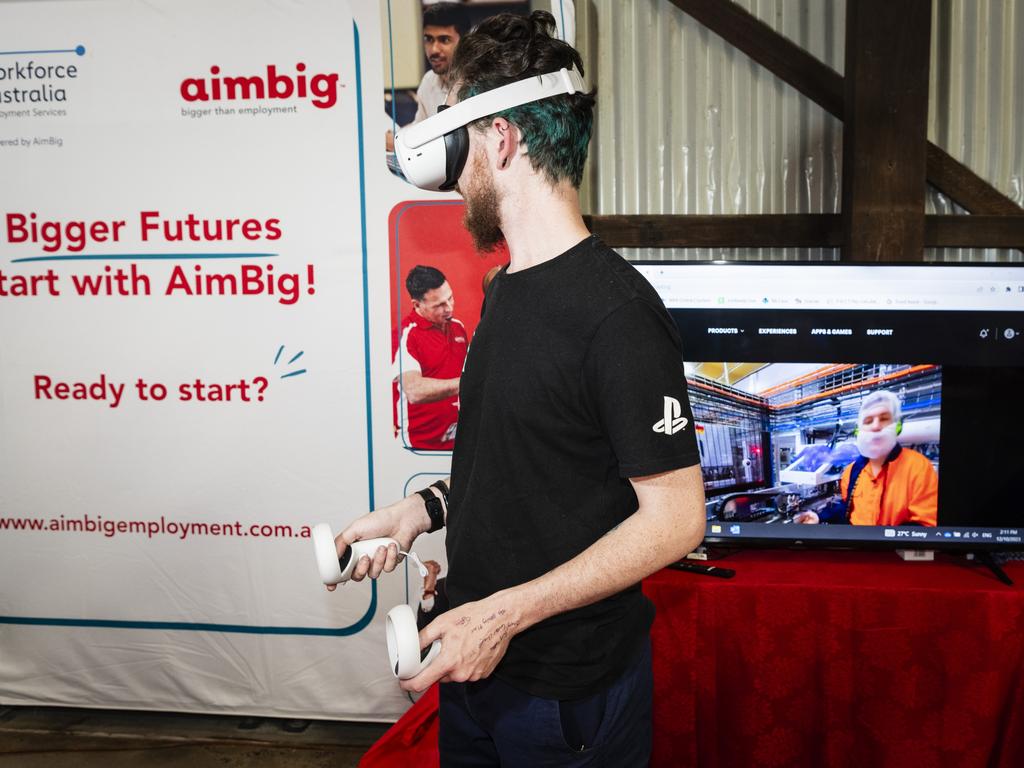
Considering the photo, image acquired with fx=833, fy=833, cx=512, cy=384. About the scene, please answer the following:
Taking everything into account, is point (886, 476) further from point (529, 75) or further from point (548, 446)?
point (529, 75)

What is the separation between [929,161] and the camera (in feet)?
8.65

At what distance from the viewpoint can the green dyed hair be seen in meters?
1.24

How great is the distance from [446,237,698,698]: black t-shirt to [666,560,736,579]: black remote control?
2.24 ft

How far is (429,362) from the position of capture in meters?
2.59

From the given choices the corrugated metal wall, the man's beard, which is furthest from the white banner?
the man's beard

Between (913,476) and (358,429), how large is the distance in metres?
1.59

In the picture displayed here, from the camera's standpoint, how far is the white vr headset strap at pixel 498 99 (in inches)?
48.5

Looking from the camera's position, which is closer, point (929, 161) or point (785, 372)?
point (785, 372)

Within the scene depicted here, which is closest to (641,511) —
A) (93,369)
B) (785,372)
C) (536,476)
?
(536,476)

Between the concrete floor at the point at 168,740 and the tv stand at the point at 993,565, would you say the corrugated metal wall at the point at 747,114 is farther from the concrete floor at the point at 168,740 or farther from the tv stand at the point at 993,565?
the concrete floor at the point at 168,740

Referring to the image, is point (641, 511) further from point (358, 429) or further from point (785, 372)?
point (358, 429)

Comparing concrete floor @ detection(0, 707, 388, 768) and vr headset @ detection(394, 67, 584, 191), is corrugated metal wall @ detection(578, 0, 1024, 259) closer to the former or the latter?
vr headset @ detection(394, 67, 584, 191)

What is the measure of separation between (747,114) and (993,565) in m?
1.56

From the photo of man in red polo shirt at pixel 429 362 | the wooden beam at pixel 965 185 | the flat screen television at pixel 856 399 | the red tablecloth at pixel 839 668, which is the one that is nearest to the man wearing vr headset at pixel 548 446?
the red tablecloth at pixel 839 668
